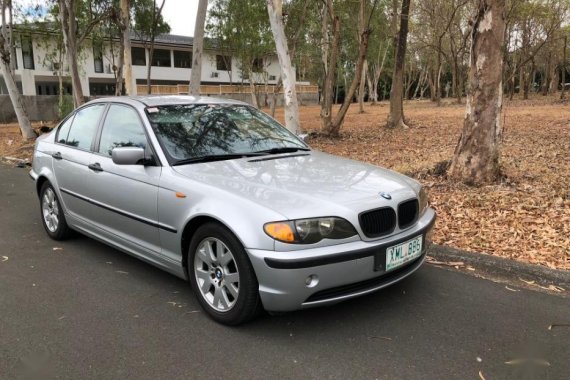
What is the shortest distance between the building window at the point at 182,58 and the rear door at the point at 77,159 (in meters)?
43.2

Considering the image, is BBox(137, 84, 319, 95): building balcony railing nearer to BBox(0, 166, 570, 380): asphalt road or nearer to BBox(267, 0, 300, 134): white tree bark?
BBox(267, 0, 300, 134): white tree bark

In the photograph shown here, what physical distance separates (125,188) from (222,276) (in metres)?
1.30

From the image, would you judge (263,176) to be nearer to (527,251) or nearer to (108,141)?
(108,141)

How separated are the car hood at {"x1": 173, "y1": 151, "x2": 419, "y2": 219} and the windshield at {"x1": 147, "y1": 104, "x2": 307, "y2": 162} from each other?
223 mm

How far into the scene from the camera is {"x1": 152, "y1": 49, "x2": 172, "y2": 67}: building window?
4509 cm

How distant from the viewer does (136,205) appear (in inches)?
164

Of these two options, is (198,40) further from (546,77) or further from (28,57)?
(546,77)

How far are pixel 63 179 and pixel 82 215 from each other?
0.52 m

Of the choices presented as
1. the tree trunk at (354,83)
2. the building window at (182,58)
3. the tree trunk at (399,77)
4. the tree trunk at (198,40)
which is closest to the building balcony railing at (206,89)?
the building window at (182,58)

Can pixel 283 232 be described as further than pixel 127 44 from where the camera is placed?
No

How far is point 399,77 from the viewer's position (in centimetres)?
1634

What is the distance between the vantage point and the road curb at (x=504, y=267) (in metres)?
4.38

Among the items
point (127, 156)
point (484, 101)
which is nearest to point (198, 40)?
point (484, 101)

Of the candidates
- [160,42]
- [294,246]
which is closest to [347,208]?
[294,246]
